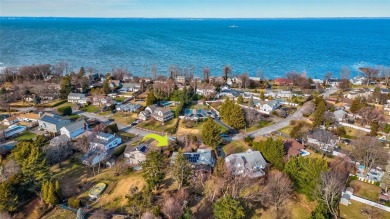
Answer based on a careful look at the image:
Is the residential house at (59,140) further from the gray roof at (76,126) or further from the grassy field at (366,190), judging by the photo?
the grassy field at (366,190)

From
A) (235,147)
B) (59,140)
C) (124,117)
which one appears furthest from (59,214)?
(124,117)

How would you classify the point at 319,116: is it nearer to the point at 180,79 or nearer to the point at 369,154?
the point at 369,154

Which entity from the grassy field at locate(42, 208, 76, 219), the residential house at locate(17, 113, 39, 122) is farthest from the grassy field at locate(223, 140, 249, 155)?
the residential house at locate(17, 113, 39, 122)

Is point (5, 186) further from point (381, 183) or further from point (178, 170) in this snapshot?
point (381, 183)

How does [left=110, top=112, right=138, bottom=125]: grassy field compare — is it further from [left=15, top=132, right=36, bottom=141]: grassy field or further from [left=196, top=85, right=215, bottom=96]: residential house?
[left=196, top=85, right=215, bottom=96]: residential house

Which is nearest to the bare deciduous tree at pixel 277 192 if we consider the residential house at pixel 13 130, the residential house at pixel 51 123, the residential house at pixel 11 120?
the residential house at pixel 51 123

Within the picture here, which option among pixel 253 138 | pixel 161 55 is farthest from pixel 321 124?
pixel 161 55
